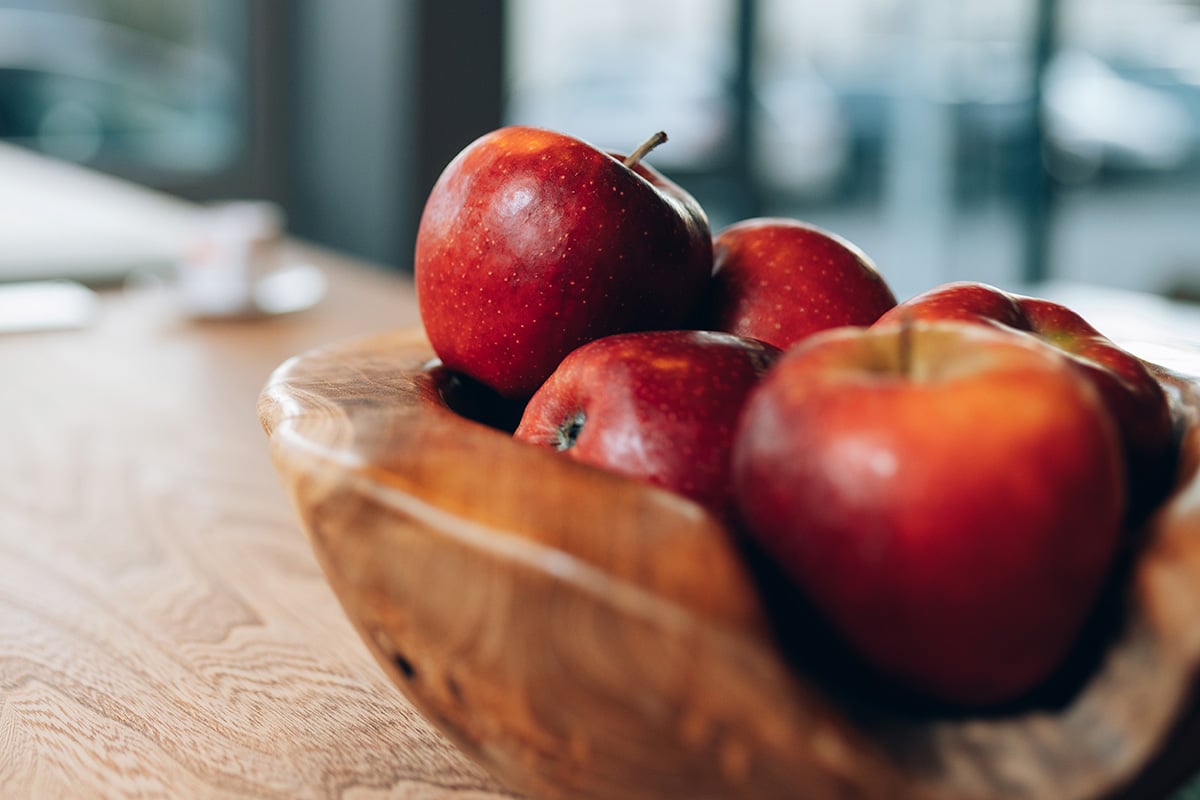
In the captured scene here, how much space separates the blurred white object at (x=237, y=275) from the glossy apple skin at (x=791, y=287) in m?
1.00

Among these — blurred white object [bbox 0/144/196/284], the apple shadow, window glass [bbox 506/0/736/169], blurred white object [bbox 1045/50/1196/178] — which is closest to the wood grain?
the apple shadow

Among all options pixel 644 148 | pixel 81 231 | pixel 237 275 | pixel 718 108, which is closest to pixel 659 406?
pixel 644 148

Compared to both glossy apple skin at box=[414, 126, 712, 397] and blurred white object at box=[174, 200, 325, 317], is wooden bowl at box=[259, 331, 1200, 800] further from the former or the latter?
blurred white object at box=[174, 200, 325, 317]

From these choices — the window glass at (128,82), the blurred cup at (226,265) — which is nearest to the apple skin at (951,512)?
the blurred cup at (226,265)

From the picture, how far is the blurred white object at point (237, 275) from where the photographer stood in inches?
56.2

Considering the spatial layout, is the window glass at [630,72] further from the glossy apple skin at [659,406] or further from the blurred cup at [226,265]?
the glossy apple skin at [659,406]

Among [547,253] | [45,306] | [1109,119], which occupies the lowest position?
[45,306]

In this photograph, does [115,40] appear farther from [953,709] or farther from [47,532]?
[953,709]

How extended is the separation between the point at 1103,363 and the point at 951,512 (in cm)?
14

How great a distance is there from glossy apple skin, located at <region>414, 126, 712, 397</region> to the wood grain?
0.50 feet

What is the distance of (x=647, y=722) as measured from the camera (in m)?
0.29

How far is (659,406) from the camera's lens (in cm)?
38

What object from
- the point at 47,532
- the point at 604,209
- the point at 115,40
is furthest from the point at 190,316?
the point at 115,40

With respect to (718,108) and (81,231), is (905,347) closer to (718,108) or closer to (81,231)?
(81,231)
